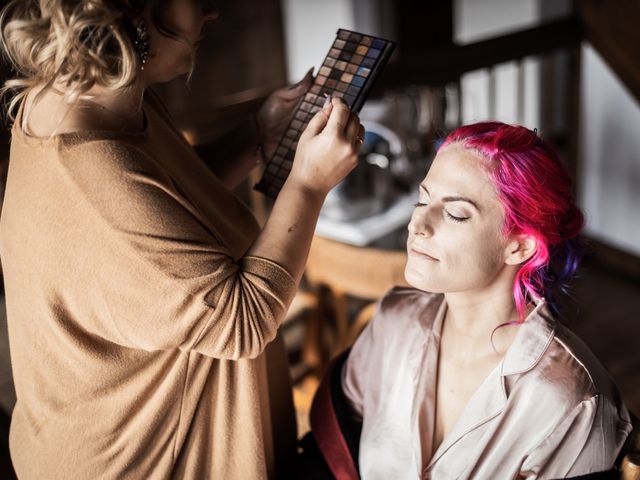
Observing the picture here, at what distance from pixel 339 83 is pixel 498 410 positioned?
56cm

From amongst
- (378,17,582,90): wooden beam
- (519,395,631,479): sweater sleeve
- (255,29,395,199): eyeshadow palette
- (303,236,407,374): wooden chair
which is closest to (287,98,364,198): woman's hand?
(255,29,395,199): eyeshadow palette

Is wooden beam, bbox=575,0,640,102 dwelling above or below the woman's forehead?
below

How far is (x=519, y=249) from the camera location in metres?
1.15

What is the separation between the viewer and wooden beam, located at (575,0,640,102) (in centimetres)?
288

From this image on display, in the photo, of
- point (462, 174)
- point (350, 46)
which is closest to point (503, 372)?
point (462, 174)

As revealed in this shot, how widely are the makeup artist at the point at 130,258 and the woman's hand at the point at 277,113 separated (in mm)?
185

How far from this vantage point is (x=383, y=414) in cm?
126

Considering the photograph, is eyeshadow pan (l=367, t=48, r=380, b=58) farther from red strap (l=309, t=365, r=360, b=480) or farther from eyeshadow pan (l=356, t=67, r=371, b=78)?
red strap (l=309, t=365, r=360, b=480)

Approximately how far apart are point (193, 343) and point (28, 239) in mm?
260

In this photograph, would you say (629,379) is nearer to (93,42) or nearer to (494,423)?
(494,423)

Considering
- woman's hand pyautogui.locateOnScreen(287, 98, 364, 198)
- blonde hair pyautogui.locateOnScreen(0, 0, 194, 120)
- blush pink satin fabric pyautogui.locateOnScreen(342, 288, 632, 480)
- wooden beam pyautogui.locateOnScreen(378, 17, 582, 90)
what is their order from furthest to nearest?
1. wooden beam pyautogui.locateOnScreen(378, 17, 582, 90)
2. blush pink satin fabric pyautogui.locateOnScreen(342, 288, 632, 480)
3. woman's hand pyautogui.locateOnScreen(287, 98, 364, 198)
4. blonde hair pyautogui.locateOnScreen(0, 0, 194, 120)

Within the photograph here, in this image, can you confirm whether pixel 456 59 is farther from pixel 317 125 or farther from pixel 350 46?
pixel 317 125

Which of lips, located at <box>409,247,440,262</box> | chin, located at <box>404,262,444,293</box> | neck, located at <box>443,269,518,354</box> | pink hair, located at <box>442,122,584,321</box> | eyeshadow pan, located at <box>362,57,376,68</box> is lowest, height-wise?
neck, located at <box>443,269,518,354</box>

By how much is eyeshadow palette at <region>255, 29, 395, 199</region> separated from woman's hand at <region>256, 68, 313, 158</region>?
46mm
